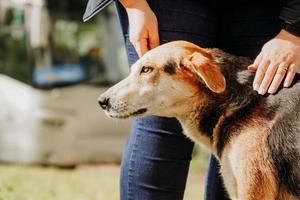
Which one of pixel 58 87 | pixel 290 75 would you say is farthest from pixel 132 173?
pixel 58 87

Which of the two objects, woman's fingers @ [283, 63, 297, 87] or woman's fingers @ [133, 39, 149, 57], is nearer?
woman's fingers @ [283, 63, 297, 87]

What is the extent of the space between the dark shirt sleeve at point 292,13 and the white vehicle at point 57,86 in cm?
789

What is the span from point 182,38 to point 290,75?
1.81ft

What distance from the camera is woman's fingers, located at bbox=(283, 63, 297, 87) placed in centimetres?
355

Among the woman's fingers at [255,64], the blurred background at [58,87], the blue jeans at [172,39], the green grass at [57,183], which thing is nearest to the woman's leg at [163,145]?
the blue jeans at [172,39]

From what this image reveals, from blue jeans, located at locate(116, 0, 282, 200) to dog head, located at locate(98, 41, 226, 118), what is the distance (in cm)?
5

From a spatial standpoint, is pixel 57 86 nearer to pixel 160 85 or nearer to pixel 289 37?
pixel 160 85

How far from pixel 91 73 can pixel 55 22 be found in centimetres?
101

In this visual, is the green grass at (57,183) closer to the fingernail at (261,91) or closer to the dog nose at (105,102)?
the dog nose at (105,102)

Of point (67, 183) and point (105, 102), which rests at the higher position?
point (105, 102)

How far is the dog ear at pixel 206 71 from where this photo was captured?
359cm

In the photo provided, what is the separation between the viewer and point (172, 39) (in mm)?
3717

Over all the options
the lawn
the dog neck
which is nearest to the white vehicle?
the lawn

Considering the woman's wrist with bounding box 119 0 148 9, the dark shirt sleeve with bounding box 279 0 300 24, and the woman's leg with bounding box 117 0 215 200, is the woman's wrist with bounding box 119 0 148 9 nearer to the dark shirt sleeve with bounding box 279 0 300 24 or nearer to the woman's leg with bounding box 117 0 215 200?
the woman's leg with bounding box 117 0 215 200
